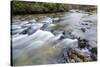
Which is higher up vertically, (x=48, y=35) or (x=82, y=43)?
(x=48, y=35)

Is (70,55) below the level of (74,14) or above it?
below

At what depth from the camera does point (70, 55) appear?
7.32 ft

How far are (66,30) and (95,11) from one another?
0.49 m

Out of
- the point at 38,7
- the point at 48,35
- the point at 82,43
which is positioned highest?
the point at 38,7

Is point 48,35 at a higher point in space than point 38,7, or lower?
lower

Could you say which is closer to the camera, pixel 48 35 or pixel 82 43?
pixel 48 35

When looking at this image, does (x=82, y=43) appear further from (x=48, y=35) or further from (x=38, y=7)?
(x=38, y=7)

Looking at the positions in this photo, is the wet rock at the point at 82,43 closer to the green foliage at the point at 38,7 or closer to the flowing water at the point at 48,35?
the flowing water at the point at 48,35

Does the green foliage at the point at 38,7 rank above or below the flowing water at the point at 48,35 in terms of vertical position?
above

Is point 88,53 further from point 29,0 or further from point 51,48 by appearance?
point 29,0

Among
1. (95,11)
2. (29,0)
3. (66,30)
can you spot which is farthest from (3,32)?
(95,11)

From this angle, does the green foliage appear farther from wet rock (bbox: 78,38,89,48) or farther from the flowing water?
wet rock (bbox: 78,38,89,48)

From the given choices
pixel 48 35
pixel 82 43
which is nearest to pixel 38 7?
pixel 48 35

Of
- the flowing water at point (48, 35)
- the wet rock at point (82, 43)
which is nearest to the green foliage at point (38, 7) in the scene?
the flowing water at point (48, 35)
